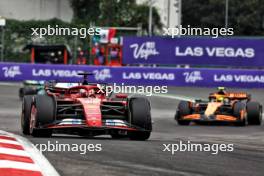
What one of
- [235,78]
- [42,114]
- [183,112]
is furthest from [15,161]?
[235,78]

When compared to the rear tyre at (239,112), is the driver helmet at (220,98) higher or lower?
higher

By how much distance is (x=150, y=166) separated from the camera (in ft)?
29.2

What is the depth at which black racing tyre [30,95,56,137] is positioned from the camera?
43.0 ft

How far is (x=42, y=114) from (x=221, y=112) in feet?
25.6

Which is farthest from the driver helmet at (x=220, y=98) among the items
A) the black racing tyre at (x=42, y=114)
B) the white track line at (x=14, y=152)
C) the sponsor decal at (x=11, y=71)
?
the white track line at (x=14, y=152)

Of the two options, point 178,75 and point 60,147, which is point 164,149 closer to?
point 60,147

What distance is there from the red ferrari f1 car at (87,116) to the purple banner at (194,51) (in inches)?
701

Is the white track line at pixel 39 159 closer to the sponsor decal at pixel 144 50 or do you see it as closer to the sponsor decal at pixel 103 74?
the sponsor decal at pixel 103 74

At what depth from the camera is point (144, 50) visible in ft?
109

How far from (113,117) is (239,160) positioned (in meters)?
3.98

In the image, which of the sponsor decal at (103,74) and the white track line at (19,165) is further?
the sponsor decal at (103,74)

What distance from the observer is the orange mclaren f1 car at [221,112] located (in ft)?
64.9

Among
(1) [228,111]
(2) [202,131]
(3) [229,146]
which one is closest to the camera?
(3) [229,146]

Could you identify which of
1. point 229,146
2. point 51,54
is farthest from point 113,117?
point 51,54
